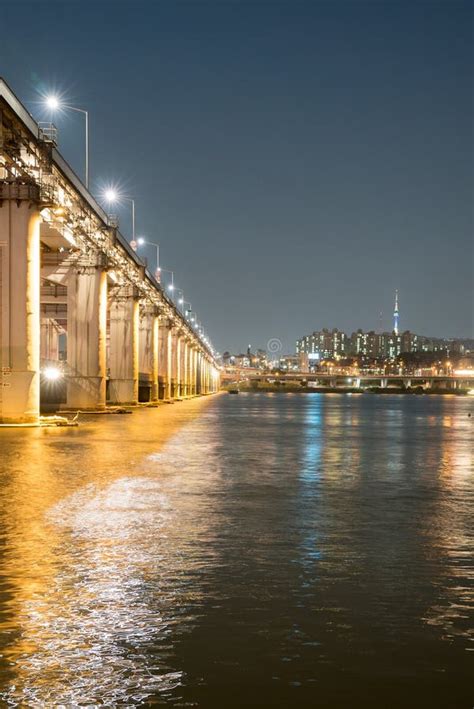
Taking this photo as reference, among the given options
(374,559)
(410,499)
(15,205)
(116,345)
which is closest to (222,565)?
(374,559)

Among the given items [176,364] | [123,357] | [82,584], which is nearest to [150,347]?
[123,357]

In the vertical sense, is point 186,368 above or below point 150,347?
below

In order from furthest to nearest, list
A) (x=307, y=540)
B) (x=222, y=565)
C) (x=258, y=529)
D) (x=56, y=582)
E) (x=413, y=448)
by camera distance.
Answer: (x=413, y=448)
(x=258, y=529)
(x=307, y=540)
(x=222, y=565)
(x=56, y=582)

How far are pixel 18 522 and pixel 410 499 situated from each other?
322 inches

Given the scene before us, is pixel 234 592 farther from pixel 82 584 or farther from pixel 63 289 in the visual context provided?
pixel 63 289

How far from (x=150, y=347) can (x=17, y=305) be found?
59.7 meters

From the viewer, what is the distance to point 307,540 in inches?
505

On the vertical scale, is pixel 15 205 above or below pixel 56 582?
above

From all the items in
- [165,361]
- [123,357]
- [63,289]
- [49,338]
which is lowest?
[123,357]

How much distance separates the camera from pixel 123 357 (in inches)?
3098

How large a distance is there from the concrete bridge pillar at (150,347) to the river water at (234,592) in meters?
76.9

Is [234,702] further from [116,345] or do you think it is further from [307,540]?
[116,345]

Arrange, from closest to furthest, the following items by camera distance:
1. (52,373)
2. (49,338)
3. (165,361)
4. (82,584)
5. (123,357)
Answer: (82,584) → (52,373) → (123,357) → (49,338) → (165,361)

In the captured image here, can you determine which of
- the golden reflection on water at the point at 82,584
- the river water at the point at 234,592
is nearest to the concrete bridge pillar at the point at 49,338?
the golden reflection on water at the point at 82,584
